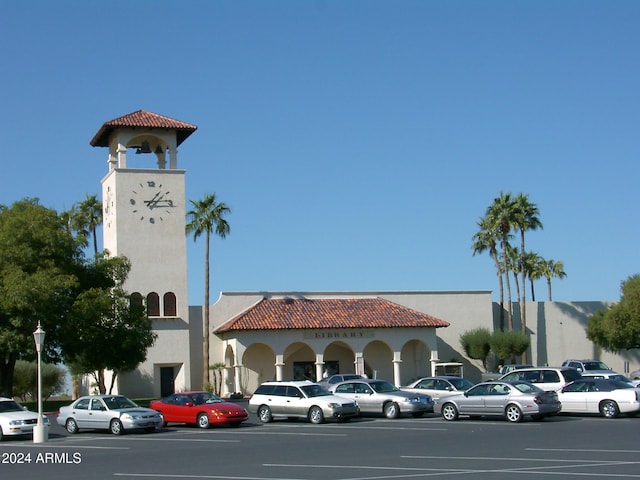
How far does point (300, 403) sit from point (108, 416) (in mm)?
6425

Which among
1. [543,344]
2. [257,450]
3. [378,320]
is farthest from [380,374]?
[257,450]

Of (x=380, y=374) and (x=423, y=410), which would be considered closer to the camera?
(x=423, y=410)

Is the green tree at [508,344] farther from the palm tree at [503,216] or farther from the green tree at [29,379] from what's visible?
the green tree at [29,379]

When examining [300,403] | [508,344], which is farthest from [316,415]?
[508,344]

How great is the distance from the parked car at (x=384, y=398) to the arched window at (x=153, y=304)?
21.4 meters

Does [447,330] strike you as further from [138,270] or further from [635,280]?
[138,270]

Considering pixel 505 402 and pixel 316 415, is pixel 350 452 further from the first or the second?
pixel 316 415

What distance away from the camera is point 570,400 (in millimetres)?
28797

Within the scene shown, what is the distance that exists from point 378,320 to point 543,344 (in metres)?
13.7

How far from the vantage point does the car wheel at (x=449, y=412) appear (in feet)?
93.6

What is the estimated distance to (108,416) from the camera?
26.8m

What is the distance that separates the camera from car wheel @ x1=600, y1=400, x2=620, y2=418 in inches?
1088

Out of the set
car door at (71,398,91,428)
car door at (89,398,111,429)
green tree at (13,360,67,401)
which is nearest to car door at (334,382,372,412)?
car door at (89,398,111,429)

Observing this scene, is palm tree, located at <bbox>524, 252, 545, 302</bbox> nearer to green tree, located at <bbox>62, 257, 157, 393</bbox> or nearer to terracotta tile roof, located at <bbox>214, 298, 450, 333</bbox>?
terracotta tile roof, located at <bbox>214, 298, 450, 333</bbox>
